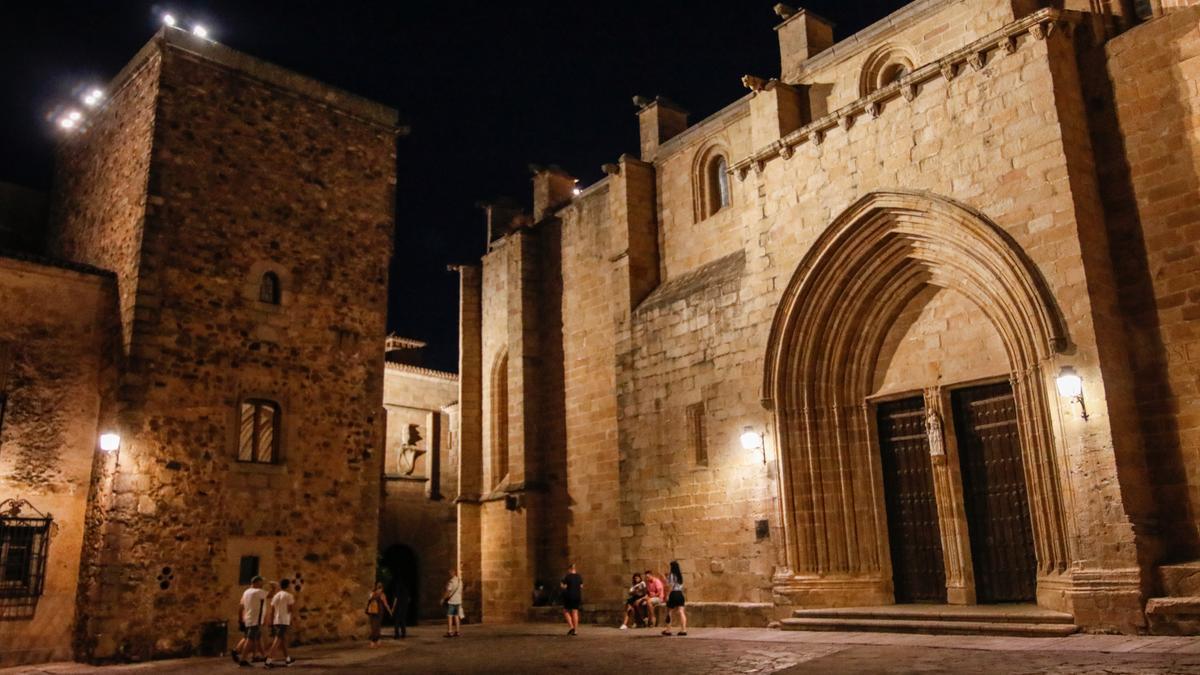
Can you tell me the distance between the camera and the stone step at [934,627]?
9781 millimetres

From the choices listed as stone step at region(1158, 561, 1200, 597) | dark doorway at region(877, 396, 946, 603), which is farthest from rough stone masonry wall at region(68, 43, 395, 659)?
stone step at region(1158, 561, 1200, 597)

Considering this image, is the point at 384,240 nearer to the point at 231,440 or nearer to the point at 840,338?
the point at 231,440

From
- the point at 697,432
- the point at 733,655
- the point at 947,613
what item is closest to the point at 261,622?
the point at 733,655

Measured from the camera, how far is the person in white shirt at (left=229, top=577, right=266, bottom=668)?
11.6 metres

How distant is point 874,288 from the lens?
523 inches

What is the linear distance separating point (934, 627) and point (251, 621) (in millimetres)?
8412

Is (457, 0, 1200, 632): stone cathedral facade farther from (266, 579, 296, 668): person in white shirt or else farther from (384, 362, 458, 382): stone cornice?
(384, 362, 458, 382): stone cornice

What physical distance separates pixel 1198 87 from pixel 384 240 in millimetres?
12312

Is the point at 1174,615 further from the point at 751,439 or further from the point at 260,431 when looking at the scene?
the point at 260,431

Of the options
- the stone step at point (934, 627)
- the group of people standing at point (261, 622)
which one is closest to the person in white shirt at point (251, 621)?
the group of people standing at point (261, 622)

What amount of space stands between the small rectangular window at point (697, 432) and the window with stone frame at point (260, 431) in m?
6.59

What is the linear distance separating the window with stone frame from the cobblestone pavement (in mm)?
3017

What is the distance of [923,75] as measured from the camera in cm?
1233

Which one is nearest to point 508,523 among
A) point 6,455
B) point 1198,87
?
point 6,455
